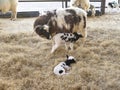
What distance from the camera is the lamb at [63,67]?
3498 millimetres

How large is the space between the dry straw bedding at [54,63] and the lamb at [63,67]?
64 mm

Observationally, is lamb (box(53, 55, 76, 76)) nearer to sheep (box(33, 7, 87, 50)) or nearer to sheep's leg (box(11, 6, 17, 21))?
sheep (box(33, 7, 87, 50))

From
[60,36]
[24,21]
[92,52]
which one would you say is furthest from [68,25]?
[24,21]

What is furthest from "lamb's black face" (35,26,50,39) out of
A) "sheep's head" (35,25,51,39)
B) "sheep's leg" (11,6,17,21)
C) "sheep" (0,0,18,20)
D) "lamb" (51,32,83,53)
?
"sheep's leg" (11,6,17,21)

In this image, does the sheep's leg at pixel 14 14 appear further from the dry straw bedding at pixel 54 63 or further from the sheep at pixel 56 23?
the sheep at pixel 56 23

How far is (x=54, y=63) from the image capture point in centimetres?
389

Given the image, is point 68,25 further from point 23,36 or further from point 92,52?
point 23,36

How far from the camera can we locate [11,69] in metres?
3.67

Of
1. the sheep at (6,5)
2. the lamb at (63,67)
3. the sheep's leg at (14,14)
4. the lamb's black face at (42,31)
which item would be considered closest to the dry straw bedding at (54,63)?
the lamb at (63,67)

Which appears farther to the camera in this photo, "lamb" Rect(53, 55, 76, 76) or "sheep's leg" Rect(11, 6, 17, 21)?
"sheep's leg" Rect(11, 6, 17, 21)

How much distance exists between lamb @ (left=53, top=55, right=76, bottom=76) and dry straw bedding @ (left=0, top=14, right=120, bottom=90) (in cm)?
6

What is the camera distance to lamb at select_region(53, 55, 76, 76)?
350cm

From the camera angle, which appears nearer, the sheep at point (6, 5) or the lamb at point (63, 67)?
the lamb at point (63, 67)

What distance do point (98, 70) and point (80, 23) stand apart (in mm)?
930
